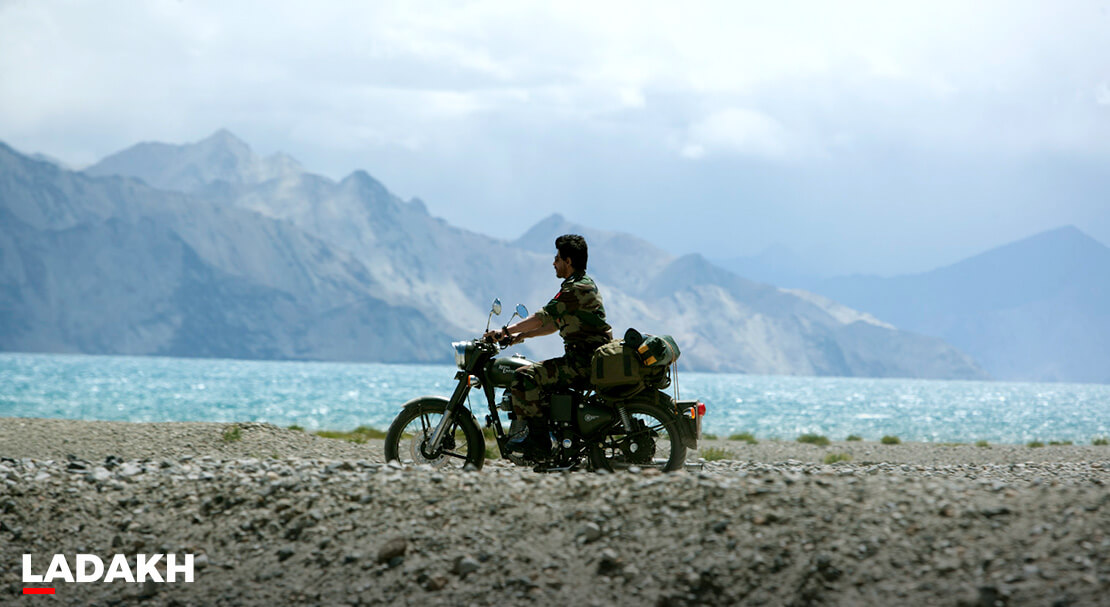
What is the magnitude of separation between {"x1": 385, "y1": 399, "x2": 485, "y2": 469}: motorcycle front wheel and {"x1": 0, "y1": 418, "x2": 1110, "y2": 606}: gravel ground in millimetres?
1068

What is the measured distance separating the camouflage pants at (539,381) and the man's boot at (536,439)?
3.6 inches

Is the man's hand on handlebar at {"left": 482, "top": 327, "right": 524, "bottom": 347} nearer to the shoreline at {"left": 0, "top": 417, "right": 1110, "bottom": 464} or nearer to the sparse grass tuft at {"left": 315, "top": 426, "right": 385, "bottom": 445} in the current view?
the shoreline at {"left": 0, "top": 417, "right": 1110, "bottom": 464}

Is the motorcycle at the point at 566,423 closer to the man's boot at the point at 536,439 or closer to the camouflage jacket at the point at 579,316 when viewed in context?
the man's boot at the point at 536,439

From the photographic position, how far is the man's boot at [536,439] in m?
8.94

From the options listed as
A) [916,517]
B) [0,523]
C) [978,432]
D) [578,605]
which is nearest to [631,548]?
[578,605]

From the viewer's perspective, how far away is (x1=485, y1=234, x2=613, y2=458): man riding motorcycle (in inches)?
340

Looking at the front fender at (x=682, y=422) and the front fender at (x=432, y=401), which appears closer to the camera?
the front fender at (x=682, y=422)

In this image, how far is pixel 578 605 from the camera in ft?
18.3

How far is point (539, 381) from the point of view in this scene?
8828mm

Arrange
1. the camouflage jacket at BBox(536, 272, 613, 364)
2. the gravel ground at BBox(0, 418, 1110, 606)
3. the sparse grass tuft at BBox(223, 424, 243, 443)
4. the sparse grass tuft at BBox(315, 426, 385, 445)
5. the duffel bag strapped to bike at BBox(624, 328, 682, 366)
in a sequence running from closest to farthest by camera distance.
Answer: the gravel ground at BBox(0, 418, 1110, 606)
the duffel bag strapped to bike at BBox(624, 328, 682, 366)
the camouflage jacket at BBox(536, 272, 613, 364)
the sparse grass tuft at BBox(223, 424, 243, 443)
the sparse grass tuft at BBox(315, 426, 385, 445)

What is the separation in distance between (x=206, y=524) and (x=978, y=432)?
45387 mm

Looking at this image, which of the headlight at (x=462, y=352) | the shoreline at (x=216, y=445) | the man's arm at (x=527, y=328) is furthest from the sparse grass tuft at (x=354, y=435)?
the man's arm at (x=527, y=328)

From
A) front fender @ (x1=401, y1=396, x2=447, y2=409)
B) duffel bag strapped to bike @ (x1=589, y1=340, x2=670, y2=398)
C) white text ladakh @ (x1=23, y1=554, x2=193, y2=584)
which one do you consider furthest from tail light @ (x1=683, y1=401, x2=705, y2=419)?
white text ladakh @ (x1=23, y1=554, x2=193, y2=584)

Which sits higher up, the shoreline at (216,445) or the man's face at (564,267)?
the man's face at (564,267)
